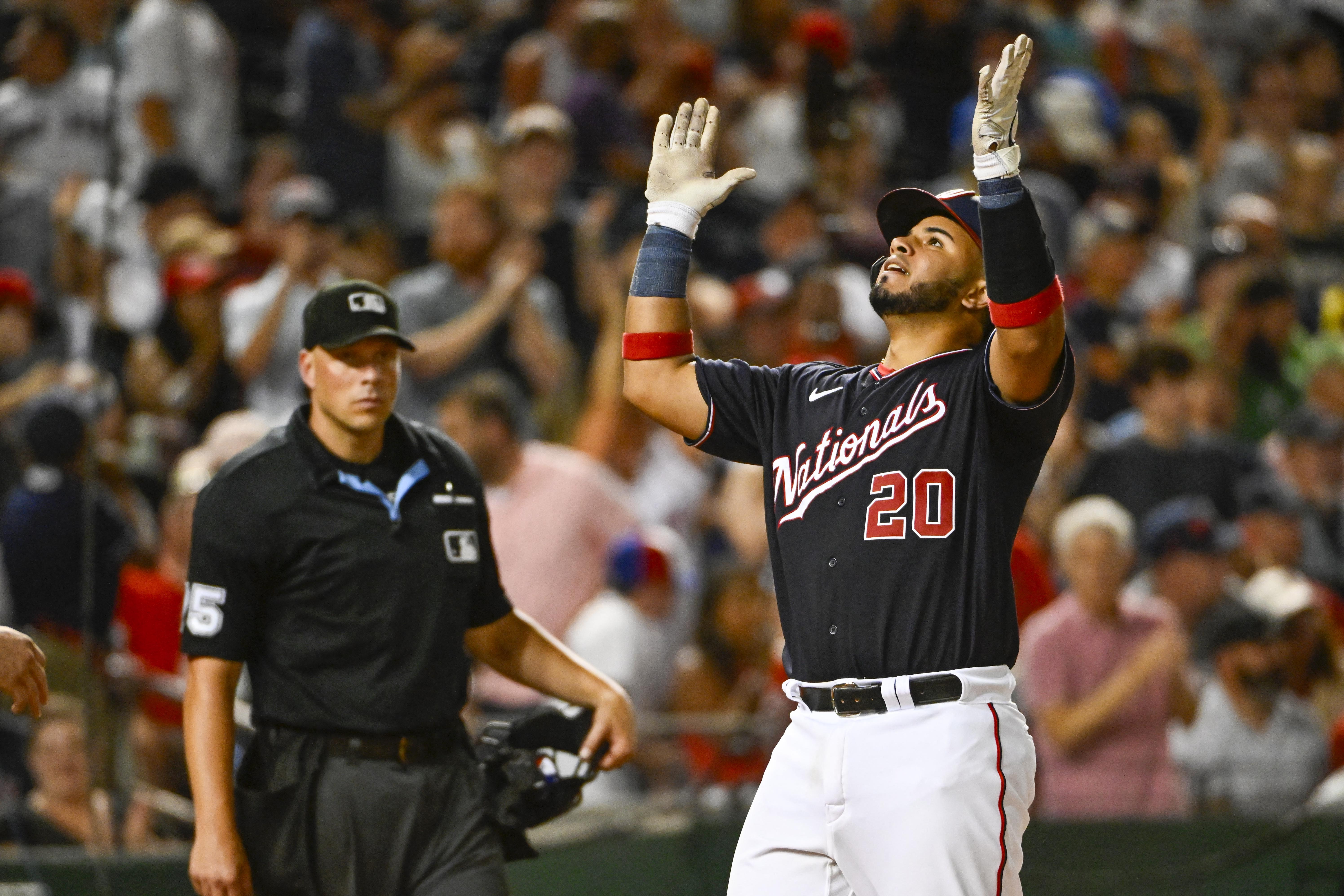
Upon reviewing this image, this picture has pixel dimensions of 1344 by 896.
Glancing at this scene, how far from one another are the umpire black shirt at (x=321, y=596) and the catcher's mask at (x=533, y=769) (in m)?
0.25

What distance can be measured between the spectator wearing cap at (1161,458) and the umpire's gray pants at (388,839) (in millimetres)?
4420

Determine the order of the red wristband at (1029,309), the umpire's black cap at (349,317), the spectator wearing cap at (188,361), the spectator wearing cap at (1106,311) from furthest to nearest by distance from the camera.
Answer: the spectator wearing cap at (1106,311) → the spectator wearing cap at (188,361) → the umpire's black cap at (349,317) → the red wristband at (1029,309)

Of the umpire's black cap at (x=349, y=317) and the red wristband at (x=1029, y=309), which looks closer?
the red wristband at (x=1029, y=309)

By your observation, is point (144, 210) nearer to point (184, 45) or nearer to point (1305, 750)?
point (184, 45)

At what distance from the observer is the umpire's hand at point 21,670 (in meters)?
3.63

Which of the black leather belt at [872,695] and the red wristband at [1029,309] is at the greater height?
the red wristband at [1029,309]

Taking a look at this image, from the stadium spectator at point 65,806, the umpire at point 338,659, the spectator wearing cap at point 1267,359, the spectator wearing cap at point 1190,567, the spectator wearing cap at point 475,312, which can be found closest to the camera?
the umpire at point 338,659

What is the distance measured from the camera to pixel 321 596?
13.3 ft

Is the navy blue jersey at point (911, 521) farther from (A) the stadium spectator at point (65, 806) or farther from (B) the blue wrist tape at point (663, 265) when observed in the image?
(A) the stadium spectator at point (65, 806)

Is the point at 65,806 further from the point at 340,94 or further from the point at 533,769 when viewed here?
A: the point at 340,94

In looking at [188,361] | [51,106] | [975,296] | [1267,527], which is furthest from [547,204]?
[975,296]

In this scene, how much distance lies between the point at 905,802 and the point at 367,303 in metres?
1.83

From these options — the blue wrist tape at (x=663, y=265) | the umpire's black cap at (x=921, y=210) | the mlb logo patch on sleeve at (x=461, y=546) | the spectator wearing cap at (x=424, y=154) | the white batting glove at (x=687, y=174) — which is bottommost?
the mlb logo patch on sleeve at (x=461, y=546)

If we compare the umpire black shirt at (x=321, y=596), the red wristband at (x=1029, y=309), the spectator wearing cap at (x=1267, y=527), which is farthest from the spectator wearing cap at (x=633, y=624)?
the red wristband at (x=1029, y=309)
